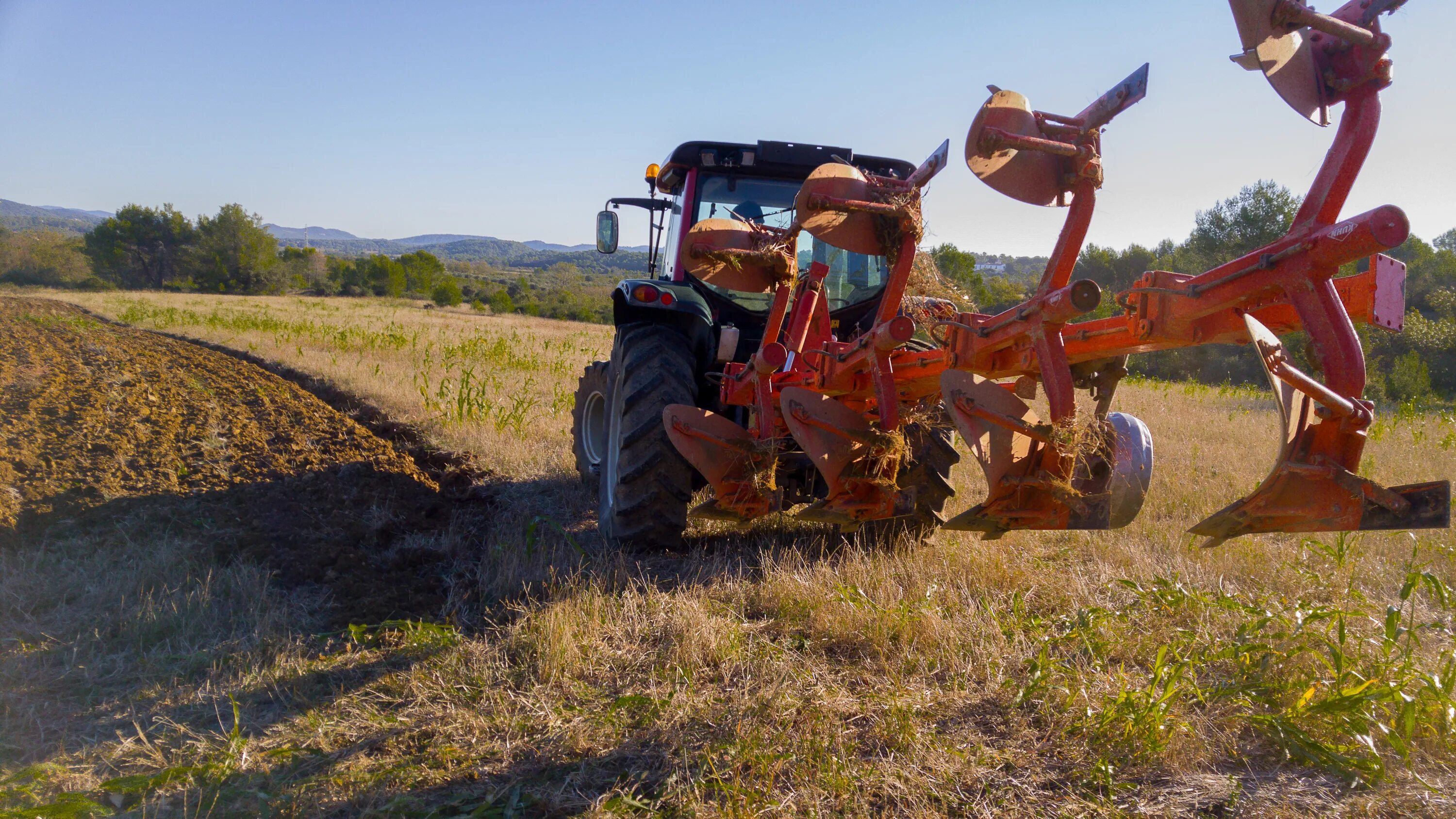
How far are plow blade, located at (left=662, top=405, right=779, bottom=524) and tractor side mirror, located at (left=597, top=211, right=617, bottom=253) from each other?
2.50 meters

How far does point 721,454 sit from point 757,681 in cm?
120

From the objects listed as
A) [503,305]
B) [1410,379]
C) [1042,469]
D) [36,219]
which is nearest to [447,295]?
[503,305]

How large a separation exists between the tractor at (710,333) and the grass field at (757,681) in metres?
0.31

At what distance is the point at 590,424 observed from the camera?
19.0 ft

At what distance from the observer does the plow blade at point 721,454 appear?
3.64m

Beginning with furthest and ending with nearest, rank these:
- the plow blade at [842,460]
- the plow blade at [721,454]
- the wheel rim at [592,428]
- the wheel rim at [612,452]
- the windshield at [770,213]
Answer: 1. the wheel rim at [592,428]
2. the windshield at [770,213]
3. the wheel rim at [612,452]
4. the plow blade at [721,454]
5. the plow blade at [842,460]

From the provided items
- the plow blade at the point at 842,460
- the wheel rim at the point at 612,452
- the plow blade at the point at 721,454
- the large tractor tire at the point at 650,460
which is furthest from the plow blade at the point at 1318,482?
the wheel rim at the point at 612,452

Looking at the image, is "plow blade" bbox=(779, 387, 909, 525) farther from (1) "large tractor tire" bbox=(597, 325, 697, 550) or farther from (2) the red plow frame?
(1) "large tractor tire" bbox=(597, 325, 697, 550)

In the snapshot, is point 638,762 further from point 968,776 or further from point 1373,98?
point 1373,98

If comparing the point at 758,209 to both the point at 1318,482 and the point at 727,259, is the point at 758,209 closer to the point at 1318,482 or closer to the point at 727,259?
the point at 727,259

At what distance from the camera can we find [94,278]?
41.8m

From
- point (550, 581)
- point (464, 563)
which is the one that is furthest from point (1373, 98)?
point (464, 563)

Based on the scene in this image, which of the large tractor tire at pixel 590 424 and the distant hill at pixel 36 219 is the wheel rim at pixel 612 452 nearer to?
the large tractor tire at pixel 590 424

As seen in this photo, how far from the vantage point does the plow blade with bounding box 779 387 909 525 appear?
314 centimetres
